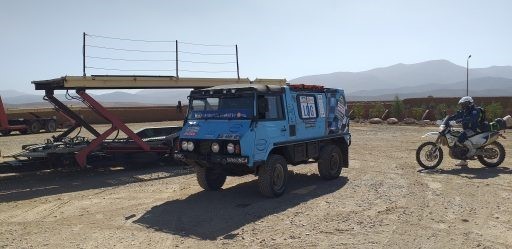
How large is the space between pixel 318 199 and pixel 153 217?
317 cm

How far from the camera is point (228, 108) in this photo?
930 cm

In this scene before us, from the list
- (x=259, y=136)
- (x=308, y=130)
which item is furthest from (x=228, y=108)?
(x=308, y=130)

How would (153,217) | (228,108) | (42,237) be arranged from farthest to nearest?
1. (228,108)
2. (153,217)
3. (42,237)

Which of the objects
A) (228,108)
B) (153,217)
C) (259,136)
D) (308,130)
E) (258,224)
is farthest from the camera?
(308,130)

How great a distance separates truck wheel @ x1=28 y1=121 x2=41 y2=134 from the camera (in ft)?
94.0

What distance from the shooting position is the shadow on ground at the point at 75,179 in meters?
10.1

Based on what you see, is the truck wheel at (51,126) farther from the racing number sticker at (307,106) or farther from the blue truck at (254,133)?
the racing number sticker at (307,106)

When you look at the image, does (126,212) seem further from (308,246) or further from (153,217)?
(308,246)

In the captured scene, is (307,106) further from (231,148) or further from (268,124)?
(231,148)

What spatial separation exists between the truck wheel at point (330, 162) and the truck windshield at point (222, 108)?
2.69m

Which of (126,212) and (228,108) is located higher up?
(228,108)

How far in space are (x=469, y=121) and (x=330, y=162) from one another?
419 cm

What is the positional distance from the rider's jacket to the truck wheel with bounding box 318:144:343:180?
3353 mm

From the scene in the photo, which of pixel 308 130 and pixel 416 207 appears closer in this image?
pixel 416 207
